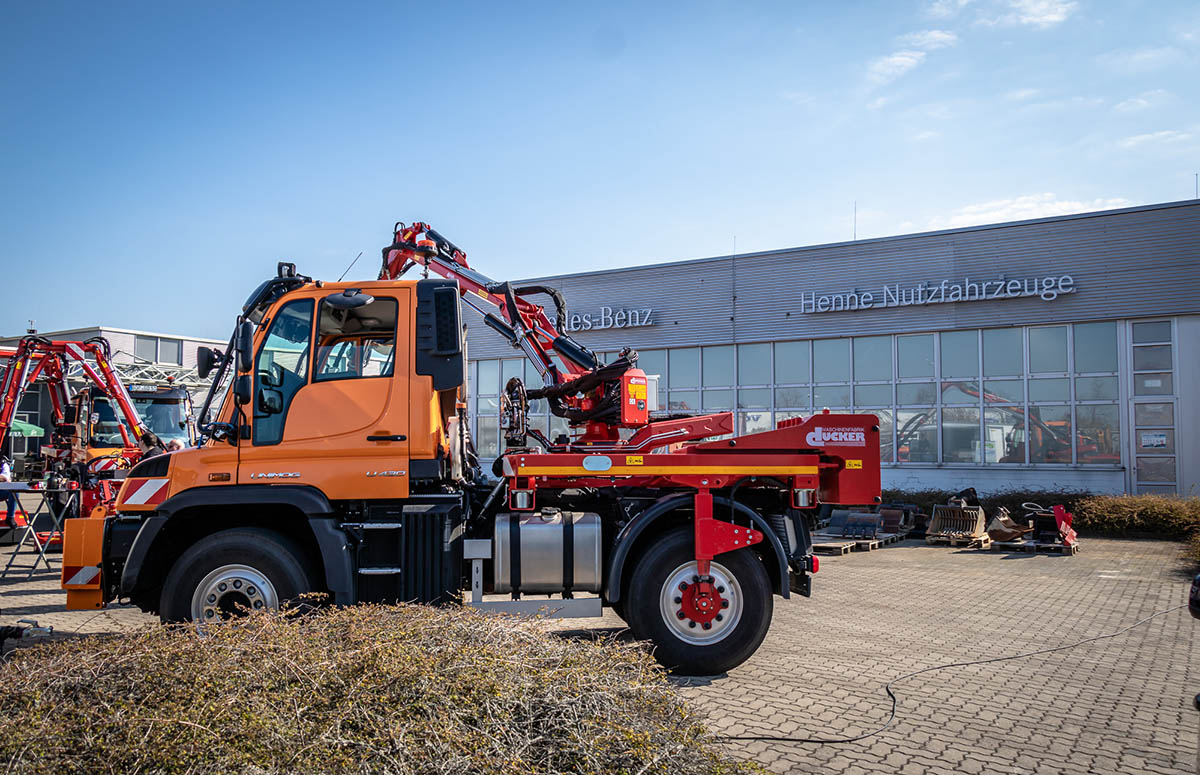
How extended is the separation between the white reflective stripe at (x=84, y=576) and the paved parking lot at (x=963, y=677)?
1.58 feet

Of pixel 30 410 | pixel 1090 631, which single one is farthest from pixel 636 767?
pixel 30 410

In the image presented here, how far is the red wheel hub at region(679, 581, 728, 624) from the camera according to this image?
6.49 metres

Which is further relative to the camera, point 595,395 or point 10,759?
point 595,395

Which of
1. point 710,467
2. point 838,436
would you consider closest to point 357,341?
point 710,467

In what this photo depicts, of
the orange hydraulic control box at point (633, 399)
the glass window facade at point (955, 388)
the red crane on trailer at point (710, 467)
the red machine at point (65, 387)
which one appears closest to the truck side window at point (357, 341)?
the red crane on trailer at point (710, 467)

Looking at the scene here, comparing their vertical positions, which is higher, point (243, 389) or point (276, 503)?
point (243, 389)

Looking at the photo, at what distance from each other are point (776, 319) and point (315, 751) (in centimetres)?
2056

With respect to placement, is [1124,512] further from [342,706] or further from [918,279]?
[342,706]

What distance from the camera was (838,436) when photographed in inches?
269

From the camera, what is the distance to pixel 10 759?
9.98ft

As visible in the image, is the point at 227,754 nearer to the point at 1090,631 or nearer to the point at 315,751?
the point at 315,751

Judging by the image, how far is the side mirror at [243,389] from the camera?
6.38m

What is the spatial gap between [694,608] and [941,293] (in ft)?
53.7

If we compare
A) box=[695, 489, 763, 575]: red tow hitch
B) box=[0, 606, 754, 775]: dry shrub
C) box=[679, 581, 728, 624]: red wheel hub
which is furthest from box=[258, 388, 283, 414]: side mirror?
box=[679, 581, 728, 624]: red wheel hub
